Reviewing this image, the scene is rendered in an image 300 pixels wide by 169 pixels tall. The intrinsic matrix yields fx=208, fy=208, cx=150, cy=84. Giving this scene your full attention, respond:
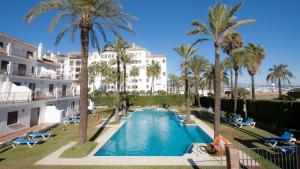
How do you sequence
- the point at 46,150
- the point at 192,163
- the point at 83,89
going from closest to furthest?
the point at 192,163 < the point at 83,89 < the point at 46,150

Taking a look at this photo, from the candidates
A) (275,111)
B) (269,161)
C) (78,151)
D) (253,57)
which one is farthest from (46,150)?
(253,57)

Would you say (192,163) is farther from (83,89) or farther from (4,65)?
(4,65)

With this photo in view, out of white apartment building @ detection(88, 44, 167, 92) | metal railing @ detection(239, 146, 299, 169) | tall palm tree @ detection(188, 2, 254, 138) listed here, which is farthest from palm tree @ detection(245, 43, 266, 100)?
white apartment building @ detection(88, 44, 167, 92)

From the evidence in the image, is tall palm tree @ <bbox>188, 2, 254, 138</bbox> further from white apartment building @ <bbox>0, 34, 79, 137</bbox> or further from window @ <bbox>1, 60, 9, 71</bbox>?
window @ <bbox>1, 60, 9, 71</bbox>

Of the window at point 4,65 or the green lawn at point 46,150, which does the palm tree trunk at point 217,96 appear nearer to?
the green lawn at point 46,150

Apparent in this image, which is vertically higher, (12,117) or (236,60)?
(236,60)

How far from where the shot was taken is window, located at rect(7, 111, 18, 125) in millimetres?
21047

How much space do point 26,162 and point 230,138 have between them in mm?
15691

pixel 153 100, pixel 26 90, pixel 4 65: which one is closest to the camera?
pixel 26 90

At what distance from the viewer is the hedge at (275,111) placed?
20781 mm

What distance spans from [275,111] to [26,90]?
28876 mm

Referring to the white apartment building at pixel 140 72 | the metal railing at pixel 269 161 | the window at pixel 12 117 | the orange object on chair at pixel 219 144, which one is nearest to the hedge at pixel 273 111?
the metal railing at pixel 269 161

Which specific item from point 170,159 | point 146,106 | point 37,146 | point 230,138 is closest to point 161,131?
point 230,138

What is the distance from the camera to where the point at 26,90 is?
2380 cm
